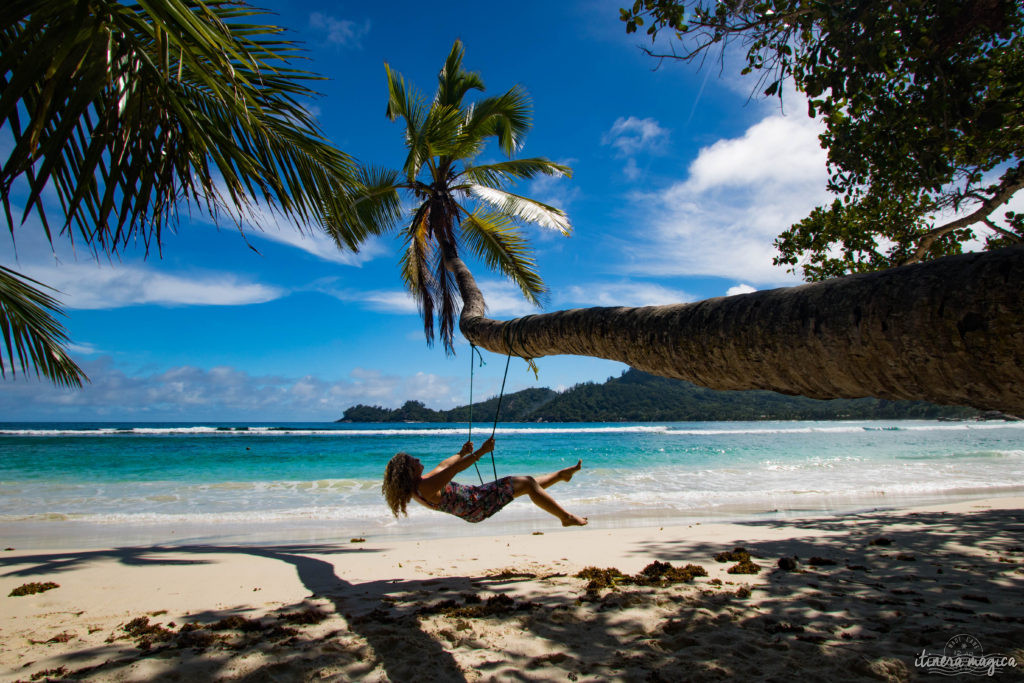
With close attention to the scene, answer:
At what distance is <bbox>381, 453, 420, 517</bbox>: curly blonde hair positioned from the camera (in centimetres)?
423

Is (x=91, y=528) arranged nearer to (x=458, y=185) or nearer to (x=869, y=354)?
(x=458, y=185)

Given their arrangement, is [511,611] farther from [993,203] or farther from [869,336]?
[993,203]

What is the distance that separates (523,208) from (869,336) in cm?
550

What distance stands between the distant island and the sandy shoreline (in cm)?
6144

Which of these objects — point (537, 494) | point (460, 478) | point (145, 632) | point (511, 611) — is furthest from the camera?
point (460, 478)

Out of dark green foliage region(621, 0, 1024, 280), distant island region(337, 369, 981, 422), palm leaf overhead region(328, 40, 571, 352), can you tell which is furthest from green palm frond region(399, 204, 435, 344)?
distant island region(337, 369, 981, 422)

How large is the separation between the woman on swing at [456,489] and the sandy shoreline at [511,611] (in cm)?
63

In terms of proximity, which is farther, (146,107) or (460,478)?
(460,478)

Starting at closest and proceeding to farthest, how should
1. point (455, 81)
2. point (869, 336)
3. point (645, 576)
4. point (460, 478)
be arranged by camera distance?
point (869, 336) < point (645, 576) < point (455, 81) < point (460, 478)

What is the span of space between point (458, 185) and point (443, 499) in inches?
163

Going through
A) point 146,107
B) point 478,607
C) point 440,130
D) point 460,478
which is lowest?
point 460,478

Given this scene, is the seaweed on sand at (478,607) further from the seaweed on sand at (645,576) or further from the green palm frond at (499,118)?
the green palm frond at (499,118)

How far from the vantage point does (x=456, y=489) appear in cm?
449

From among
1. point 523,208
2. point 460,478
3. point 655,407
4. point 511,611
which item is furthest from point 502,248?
point 655,407
